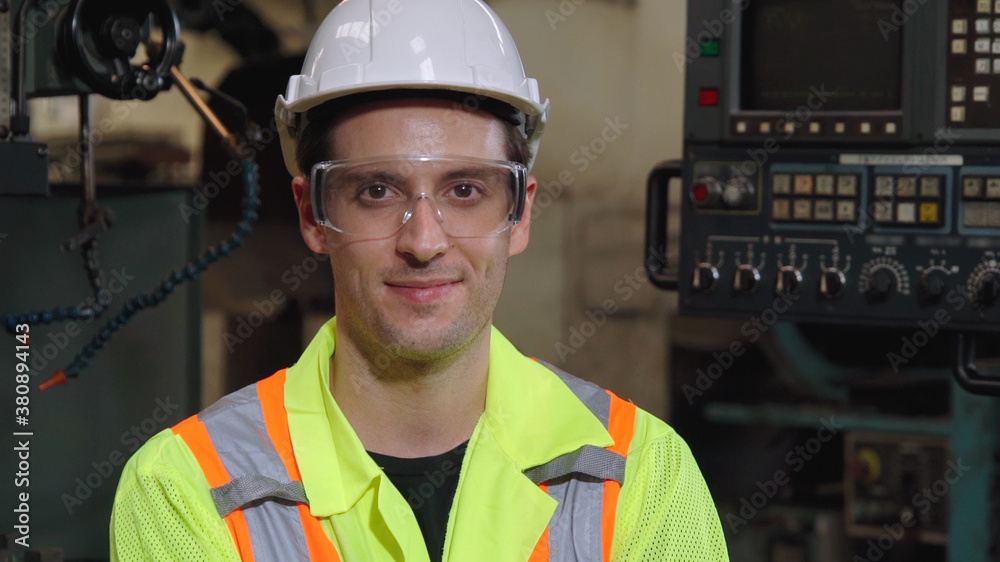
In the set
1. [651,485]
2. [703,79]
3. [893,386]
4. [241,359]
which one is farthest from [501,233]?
[241,359]

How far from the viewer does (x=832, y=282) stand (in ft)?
6.18

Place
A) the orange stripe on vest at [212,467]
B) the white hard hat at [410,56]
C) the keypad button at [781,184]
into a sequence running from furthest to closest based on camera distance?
the keypad button at [781,184] < the white hard hat at [410,56] < the orange stripe on vest at [212,467]

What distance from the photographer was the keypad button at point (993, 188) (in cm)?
180

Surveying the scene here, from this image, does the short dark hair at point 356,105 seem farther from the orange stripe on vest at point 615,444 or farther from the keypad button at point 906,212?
the keypad button at point 906,212

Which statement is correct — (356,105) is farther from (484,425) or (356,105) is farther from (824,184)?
(824,184)

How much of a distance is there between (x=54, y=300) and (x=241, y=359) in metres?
1.10

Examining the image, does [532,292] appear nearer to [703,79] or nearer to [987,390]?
[703,79]

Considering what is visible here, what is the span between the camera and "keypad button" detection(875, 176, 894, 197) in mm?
1864

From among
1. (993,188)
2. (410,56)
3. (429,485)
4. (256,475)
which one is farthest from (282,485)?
(993,188)

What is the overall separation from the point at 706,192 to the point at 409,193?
869 mm

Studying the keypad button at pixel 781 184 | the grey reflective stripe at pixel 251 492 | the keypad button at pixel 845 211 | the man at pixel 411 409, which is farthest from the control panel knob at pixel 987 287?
the grey reflective stripe at pixel 251 492

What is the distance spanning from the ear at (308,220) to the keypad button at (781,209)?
0.90 meters

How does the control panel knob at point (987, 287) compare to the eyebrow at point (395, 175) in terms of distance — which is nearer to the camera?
the eyebrow at point (395, 175)

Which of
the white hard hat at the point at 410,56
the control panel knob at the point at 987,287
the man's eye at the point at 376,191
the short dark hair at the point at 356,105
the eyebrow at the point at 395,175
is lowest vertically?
the control panel knob at the point at 987,287
